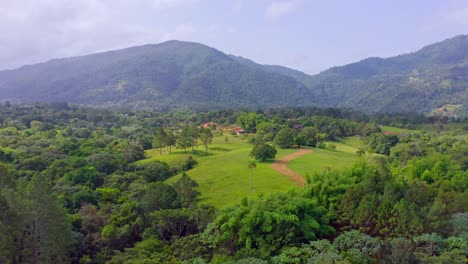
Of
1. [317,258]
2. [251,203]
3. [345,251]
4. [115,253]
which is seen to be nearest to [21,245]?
[115,253]

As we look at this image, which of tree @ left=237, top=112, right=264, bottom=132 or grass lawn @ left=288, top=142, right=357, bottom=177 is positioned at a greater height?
tree @ left=237, top=112, right=264, bottom=132

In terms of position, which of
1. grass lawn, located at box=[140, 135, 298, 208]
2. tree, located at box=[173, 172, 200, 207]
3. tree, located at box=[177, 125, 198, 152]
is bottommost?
grass lawn, located at box=[140, 135, 298, 208]

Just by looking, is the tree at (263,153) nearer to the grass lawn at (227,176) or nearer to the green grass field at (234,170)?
the green grass field at (234,170)

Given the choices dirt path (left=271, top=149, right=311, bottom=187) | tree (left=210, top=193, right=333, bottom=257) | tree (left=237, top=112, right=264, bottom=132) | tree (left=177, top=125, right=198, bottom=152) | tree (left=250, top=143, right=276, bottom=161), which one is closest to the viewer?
tree (left=210, top=193, right=333, bottom=257)

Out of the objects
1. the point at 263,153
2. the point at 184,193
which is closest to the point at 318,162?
the point at 263,153

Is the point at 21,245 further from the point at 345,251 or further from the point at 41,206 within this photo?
the point at 345,251

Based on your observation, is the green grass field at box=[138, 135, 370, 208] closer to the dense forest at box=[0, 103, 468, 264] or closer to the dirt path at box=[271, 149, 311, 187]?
the dirt path at box=[271, 149, 311, 187]

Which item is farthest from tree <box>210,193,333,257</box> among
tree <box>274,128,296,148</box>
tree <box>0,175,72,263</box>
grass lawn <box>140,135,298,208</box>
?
tree <box>274,128,296,148</box>
